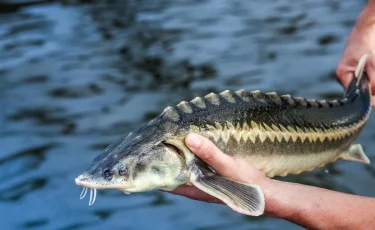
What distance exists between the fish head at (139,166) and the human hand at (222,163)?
2.8 inches

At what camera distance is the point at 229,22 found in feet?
23.9

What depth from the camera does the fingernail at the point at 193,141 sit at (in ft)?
7.29

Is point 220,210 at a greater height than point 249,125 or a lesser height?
lesser

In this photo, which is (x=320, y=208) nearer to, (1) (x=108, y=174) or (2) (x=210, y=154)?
(2) (x=210, y=154)

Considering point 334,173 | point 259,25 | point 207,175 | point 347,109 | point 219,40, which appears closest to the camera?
point 207,175

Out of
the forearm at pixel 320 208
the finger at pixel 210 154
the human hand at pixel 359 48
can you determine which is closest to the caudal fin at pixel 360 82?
the human hand at pixel 359 48

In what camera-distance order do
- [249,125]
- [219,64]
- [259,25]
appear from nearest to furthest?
1. [249,125]
2. [219,64]
3. [259,25]

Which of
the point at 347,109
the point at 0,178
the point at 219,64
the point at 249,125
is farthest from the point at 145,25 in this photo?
the point at 249,125

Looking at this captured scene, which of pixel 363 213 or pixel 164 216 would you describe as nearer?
pixel 363 213

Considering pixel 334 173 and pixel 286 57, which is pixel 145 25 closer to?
pixel 286 57

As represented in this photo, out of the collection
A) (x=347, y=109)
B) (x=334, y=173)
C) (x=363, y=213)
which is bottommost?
(x=334, y=173)

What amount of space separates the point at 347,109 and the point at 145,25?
4.55 m

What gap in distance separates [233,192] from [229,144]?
10.3 inches

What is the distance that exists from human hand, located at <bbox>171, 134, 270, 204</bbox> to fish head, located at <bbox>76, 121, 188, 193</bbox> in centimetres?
7
